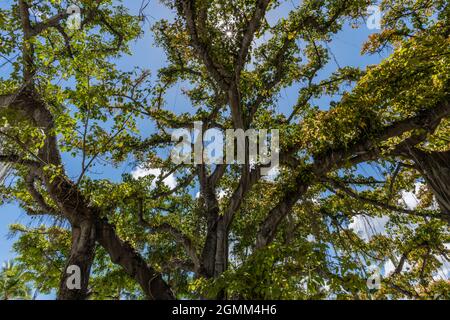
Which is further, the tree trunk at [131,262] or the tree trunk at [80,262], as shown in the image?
the tree trunk at [131,262]

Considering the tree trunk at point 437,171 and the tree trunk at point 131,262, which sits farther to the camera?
the tree trunk at point 131,262

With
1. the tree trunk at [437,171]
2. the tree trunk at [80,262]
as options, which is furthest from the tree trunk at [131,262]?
Result: the tree trunk at [437,171]

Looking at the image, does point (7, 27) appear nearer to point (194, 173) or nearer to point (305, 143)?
point (194, 173)

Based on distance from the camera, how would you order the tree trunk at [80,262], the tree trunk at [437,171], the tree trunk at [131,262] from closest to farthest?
1. the tree trunk at [80,262]
2. the tree trunk at [437,171]
3. the tree trunk at [131,262]

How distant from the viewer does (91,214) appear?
4375mm

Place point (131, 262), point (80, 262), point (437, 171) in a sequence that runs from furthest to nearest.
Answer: point (131, 262), point (437, 171), point (80, 262)

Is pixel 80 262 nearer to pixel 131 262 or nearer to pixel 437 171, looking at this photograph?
pixel 131 262

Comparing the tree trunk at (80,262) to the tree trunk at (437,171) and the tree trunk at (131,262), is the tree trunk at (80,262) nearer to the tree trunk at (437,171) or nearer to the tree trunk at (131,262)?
the tree trunk at (131,262)

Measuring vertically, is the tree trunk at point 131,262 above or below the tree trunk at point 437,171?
below

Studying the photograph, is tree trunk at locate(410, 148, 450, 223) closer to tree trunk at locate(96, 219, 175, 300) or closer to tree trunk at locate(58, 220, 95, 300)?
tree trunk at locate(96, 219, 175, 300)

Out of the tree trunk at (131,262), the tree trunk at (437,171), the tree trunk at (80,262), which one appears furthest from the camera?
the tree trunk at (131,262)

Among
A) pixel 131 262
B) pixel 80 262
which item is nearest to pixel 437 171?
pixel 131 262

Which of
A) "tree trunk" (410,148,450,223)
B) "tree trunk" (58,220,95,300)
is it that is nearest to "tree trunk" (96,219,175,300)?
"tree trunk" (58,220,95,300)
